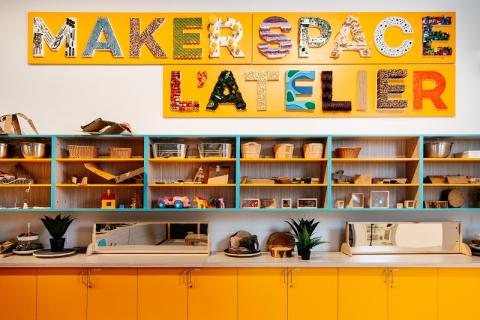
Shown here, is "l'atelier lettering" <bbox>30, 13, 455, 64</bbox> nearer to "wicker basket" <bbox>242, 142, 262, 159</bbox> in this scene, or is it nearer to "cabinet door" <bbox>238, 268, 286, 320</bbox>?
"wicker basket" <bbox>242, 142, 262, 159</bbox>

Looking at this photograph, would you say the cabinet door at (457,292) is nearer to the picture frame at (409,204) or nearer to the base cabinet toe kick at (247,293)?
the base cabinet toe kick at (247,293)

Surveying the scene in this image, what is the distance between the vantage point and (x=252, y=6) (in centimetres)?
388

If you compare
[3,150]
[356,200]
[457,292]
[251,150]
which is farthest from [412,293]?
[3,150]

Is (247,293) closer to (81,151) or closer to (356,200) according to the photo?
(356,200)

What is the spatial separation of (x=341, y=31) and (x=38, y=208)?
3.67 m

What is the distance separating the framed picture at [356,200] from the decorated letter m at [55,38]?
11.0 feet

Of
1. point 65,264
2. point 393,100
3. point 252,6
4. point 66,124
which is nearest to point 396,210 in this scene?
point 393,100

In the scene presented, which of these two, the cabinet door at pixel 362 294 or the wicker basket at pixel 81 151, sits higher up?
the wicker basket at pixel 81 151

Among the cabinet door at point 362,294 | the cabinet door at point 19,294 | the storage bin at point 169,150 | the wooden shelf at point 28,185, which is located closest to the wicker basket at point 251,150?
the storage bin at point 169,150

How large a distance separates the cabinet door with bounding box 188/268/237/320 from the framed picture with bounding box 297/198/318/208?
960mm

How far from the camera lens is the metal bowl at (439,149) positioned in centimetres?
361

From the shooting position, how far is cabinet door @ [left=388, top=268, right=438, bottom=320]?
→ 3.28m

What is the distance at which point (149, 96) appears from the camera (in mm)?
3885

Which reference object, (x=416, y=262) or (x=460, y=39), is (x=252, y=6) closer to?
(x=460, y=39)
